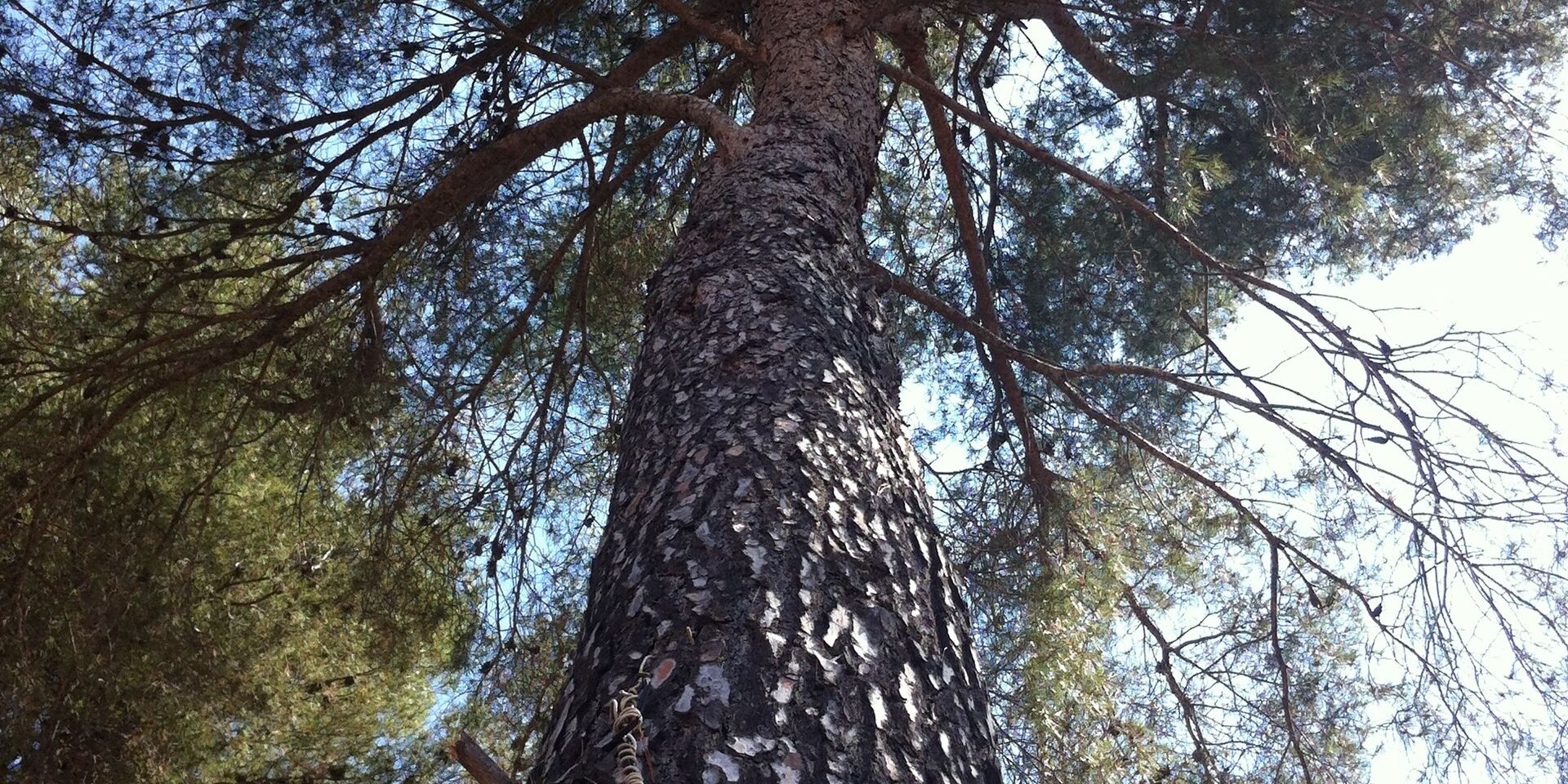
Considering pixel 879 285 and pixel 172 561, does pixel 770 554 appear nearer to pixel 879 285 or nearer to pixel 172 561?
pixel 879 285

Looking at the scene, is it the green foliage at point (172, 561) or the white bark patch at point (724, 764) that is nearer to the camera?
the white bark patch at point (724, 764)

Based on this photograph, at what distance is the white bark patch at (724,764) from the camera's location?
103 cm

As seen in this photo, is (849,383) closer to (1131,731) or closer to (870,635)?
(870,635)

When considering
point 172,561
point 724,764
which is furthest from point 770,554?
point 172,561

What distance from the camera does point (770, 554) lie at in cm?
134

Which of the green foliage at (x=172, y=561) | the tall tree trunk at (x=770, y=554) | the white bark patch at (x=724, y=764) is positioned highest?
the green foliage at (x=172, y=561)

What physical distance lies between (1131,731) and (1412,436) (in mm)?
1399

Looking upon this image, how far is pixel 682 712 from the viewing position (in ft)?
3.60

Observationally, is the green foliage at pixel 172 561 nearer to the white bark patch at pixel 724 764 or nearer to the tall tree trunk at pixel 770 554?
the tall tree trunk at pixel 770 554

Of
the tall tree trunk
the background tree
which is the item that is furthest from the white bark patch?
the background tree

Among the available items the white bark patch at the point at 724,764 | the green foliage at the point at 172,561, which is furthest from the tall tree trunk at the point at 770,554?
the green foliage at the point at 172,561

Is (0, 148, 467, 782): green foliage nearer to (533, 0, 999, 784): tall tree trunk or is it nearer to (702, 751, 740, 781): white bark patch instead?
(533, 0, 999, 784): tall tree trunk

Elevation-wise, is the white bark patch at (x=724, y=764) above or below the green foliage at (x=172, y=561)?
below

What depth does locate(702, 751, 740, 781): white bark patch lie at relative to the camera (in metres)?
1.03
